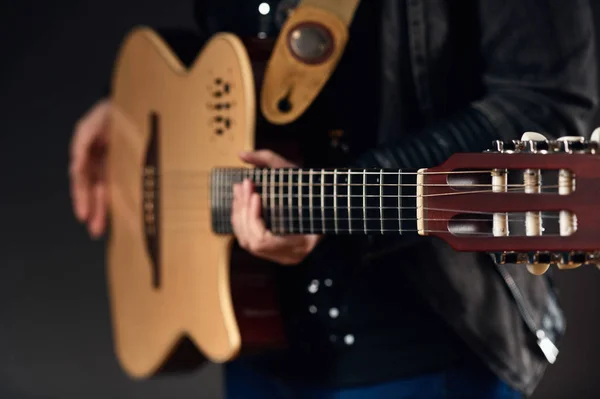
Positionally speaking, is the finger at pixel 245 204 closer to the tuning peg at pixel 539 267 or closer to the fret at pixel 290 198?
the fret at pixel 290 198

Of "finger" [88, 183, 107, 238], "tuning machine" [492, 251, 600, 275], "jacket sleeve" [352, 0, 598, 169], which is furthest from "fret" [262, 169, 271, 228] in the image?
"finger" [88, 183, 107, 238]

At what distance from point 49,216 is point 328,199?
0.54 meters

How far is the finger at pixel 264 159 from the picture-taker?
0.90m

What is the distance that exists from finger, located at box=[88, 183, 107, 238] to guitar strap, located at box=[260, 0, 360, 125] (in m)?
0.35

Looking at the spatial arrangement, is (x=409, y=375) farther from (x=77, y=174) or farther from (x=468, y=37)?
(x=77, y=174)

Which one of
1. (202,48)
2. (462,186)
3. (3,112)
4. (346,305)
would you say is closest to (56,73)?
(3,112)

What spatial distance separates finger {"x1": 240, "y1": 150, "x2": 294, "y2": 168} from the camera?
0.90 m

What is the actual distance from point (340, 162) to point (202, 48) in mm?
237

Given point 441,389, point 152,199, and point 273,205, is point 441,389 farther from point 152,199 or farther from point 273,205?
point 152,199

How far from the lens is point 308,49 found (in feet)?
2.93

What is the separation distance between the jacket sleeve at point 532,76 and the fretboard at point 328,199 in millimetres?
59

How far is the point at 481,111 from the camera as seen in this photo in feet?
2.68

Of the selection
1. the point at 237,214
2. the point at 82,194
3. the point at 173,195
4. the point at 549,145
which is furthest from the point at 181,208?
the point at 549,145

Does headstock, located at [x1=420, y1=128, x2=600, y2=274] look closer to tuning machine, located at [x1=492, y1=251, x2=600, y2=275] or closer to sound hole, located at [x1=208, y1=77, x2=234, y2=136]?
tuning machine, located at [x1=492, y1=251, x2=600, y2=275]
